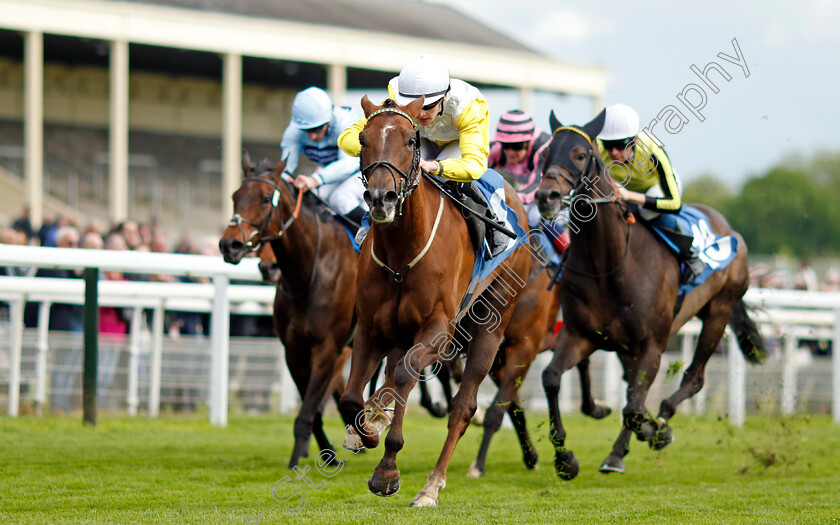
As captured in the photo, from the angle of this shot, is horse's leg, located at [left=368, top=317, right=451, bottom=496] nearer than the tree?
Yes

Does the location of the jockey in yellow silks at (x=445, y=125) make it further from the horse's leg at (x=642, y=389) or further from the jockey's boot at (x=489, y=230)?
the horse's leg at (x=642, y=389)

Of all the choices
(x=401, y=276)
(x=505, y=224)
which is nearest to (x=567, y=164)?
(x=505, y=224)

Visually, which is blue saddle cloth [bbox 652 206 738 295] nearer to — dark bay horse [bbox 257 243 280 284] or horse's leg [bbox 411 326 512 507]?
horse's leg [bbox 411 326 512 507]

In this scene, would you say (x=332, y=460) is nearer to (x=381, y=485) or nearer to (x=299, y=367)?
(x=299, y=367)

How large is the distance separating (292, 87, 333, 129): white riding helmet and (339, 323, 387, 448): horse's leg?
259cm

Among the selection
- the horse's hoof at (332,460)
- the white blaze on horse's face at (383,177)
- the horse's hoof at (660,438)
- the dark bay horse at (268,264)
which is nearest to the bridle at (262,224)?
the dark bay horse at (268,264)

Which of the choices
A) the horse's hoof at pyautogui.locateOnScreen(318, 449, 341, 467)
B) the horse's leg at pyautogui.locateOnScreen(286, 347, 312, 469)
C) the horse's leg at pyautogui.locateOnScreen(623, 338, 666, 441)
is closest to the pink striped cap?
the horse's leg at pyautogui.locateOnScreen(623, 338, 666, 441)

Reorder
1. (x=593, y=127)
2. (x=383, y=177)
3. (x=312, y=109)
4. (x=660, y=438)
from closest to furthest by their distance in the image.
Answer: (x=383, y=177), (x=593, y=127), (x=660, y=438), (x=312, y=109)

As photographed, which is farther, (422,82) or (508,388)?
(508,388)

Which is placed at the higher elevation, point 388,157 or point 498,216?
point 388,157

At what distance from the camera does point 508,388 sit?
6.16 meters

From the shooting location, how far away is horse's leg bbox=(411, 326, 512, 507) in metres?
4.79

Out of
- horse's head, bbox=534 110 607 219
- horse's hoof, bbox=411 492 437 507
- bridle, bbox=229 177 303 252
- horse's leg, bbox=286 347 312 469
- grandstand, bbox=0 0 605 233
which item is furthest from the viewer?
grandstand, bbox=0 0 605 233

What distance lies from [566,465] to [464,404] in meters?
1.10
